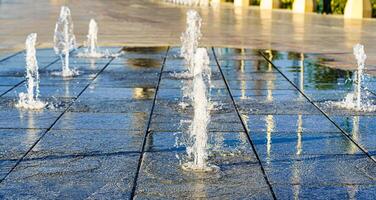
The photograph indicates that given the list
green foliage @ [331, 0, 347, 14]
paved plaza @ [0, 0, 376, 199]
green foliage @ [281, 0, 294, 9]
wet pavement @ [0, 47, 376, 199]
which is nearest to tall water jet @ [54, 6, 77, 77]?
paved plaza @ [0, 0, 376, 199]

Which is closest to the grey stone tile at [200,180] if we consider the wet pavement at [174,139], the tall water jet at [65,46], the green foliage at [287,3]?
the wet pavement at [174,139]

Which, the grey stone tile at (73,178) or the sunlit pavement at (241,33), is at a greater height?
the grey stone tile at (73,178)

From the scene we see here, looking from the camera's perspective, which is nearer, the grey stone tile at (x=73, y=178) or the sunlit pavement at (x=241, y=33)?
the grey stone tile at (x=73, y=178)

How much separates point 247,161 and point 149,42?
40.3 feet

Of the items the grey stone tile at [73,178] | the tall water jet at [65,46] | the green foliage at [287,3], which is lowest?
the green foliage at [287,3]

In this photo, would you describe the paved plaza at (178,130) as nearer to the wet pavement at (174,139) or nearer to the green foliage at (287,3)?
the wet pavement at (174,139)

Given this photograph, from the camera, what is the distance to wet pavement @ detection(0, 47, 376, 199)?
5.73m

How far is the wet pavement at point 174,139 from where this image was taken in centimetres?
573

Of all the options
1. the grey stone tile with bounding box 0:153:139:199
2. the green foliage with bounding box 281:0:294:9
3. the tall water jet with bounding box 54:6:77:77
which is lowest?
the green foliage with bounding box 281:0:294:9

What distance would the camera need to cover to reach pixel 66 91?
1028cm

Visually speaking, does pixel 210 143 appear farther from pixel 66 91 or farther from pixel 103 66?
pixel 103 66

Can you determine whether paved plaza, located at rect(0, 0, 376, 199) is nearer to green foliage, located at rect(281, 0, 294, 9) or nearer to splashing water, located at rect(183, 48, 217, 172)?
splashing water, located at rect(183, 48, 217, 172)

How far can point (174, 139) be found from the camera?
7.32 metres

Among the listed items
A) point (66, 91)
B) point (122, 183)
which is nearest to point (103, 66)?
point (66, 91)
